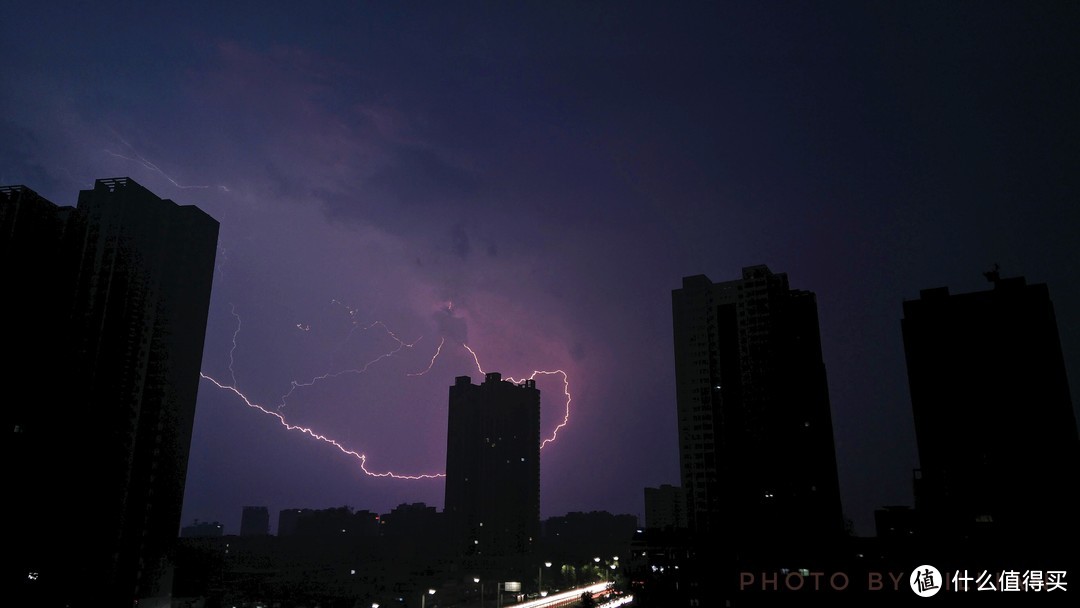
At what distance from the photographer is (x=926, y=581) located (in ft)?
53.6

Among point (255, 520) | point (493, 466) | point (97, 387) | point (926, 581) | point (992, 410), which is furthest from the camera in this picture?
point (255, 520)

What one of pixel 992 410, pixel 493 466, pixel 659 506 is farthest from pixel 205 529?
pixel 992 410

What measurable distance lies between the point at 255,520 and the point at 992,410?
148605mm

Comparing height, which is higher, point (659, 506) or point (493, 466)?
point (493, 466)

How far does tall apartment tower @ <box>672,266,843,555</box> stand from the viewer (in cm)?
5169

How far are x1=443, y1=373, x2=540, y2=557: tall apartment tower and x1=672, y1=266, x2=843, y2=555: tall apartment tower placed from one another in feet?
167

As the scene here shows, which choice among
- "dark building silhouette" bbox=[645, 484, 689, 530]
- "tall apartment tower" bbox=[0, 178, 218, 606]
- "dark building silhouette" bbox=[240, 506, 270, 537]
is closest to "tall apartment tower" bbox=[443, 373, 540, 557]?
"dark building silhouette" bbox=[645, 484, 689, 530]

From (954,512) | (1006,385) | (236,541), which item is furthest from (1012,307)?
(236,541)

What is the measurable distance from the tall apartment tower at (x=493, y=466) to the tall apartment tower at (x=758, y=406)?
51.0 metres

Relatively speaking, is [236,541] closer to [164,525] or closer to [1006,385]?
[164,525]

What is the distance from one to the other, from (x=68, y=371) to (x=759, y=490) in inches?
1945

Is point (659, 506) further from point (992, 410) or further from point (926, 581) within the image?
A: point (926, 581)

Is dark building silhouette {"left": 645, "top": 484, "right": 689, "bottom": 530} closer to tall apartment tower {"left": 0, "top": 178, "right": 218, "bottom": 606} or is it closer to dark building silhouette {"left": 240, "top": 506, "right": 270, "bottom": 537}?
tall apartment tower {"left": 0, "top": 178, "right": 218, "bottom": 606}

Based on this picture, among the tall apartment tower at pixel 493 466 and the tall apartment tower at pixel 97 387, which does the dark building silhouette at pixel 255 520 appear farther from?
the tall apartment tower at pixel 97 387
